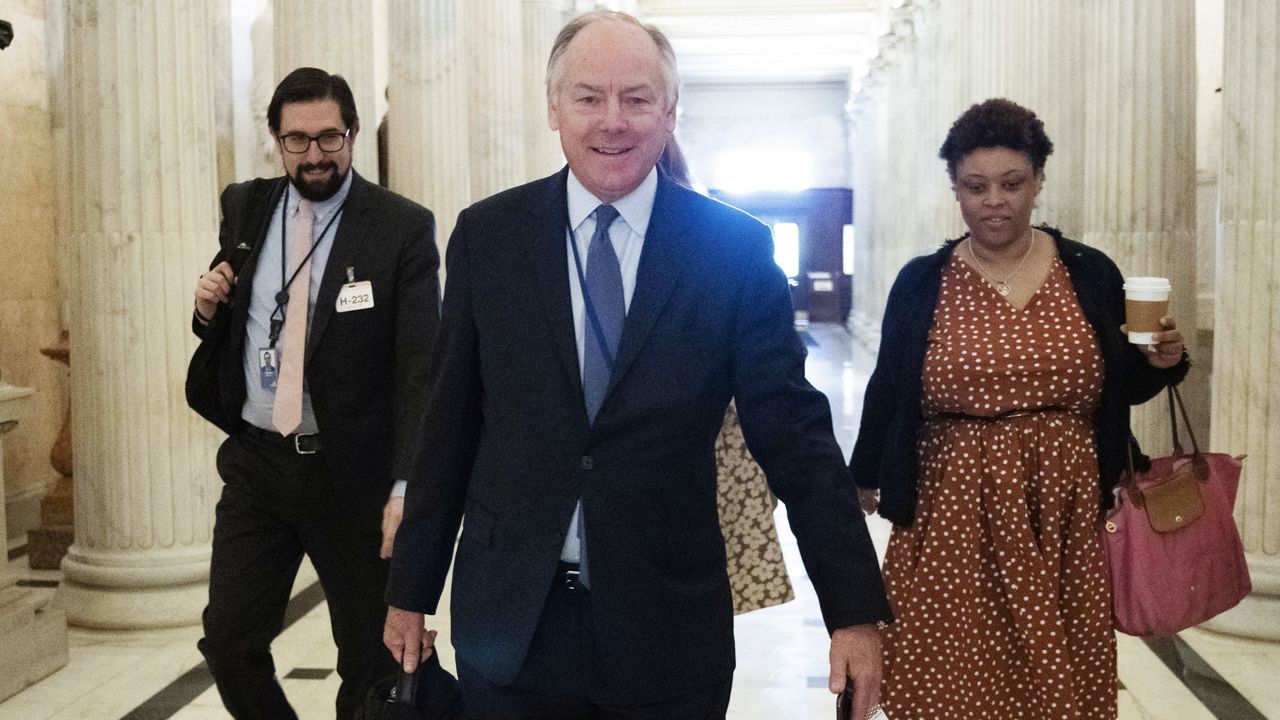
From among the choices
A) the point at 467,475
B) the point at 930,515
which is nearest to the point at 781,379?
the point at 467,475

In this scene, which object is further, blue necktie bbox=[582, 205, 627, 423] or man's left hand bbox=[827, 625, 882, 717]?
blue necktie bbox=[582, 205, 627, 423]

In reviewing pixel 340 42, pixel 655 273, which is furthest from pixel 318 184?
pixel 340 42

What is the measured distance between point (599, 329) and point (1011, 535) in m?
1.60

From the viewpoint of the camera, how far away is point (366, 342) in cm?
346

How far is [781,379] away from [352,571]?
5.44 ft

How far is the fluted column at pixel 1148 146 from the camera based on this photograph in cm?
686

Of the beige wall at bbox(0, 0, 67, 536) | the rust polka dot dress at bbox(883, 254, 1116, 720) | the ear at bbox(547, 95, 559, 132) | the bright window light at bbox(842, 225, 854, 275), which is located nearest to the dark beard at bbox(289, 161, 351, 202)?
the ear at bbox(547, 95, 559, 132)

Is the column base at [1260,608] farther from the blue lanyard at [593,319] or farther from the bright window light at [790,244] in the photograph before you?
the bright window light at [790,244]

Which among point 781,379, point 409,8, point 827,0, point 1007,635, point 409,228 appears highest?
point 827,0

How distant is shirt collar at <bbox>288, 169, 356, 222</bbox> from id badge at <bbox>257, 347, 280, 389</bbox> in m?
0.36

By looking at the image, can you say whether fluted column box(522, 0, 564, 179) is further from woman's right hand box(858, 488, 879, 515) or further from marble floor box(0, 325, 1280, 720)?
woman's right hand box(858, 488, 879, 515)

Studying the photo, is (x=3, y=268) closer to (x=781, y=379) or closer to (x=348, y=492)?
(x=348, y=492)

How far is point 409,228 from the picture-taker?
11.6 ft

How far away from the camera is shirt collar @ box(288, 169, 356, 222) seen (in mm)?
3570
